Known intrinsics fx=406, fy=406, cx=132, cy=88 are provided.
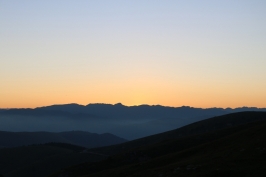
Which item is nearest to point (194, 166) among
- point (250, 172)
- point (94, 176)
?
point (250, 172)

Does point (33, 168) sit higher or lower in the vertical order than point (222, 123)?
lower

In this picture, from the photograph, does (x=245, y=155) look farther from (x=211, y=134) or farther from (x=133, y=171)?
(x=211, y=134)

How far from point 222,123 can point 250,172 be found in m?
103

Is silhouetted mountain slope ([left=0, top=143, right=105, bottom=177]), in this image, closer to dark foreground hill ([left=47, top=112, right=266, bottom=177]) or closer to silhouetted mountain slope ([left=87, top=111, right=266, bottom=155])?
silhouetted mountain slope ([left=87, top=111, right=266, bottom=155])

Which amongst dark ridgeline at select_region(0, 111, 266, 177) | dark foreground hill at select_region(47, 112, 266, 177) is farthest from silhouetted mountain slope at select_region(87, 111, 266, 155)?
dark foreground hill at select_region(47, 112, 266, 177)

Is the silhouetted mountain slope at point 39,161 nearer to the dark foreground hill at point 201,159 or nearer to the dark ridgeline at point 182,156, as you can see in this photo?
the dark ridgeline at point 182,156

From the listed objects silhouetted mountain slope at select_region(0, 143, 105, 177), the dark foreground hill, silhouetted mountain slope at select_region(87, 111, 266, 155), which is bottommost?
silhouetted mountain slope at select_region(0, 143, 105, 177)

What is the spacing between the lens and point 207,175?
4472 centimetres

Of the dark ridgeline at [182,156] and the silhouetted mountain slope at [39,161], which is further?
the silhouetted mountain slope at [39,161]

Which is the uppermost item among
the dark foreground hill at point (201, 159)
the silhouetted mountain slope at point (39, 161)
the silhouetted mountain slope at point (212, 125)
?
the silhouetted mountain slope at point (212, 125)

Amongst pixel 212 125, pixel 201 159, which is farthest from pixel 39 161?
pixel 201 159

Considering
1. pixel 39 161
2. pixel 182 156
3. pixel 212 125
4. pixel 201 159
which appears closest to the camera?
pixel 201 159

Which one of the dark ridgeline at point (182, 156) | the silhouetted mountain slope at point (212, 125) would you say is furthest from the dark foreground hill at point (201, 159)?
the silhouetted mountain slope at point (212, 125)

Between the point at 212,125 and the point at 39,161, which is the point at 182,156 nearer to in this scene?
the point at 212,125
